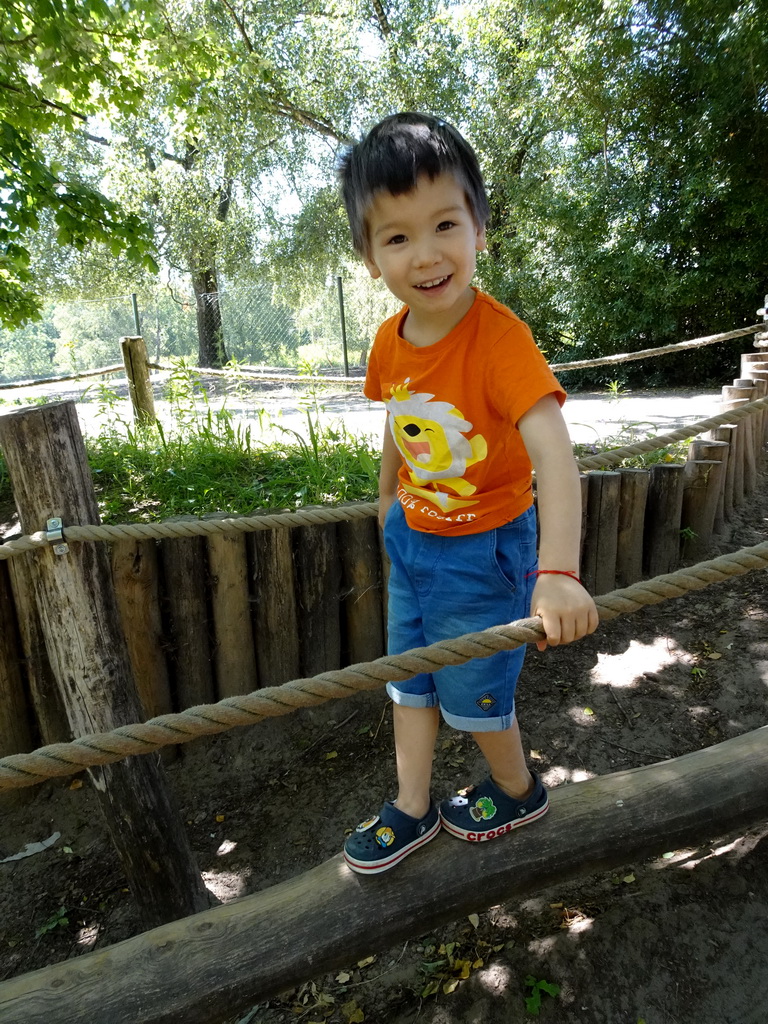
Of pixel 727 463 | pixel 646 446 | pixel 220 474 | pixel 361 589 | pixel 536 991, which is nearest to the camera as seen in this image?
pixel 536 991

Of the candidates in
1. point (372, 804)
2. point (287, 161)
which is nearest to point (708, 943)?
point (372, 804)

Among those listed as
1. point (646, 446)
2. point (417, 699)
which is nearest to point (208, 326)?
point (646, 446)

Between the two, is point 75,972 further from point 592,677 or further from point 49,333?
point 49,333

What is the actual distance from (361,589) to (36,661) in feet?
4.36

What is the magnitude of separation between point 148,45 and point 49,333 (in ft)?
128

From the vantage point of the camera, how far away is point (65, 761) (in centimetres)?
118

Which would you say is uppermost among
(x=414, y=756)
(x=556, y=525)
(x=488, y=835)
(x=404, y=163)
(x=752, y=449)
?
(x=404, y=163)

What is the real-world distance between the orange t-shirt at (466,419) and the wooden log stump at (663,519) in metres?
2.21

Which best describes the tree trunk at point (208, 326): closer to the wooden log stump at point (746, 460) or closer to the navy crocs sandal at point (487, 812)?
the wooden log stump at point (746, 460)

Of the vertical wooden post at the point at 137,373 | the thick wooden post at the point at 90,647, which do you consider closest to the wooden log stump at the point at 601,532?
the thick wooden post at the point at 90,647

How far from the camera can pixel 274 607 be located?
298 centimetres

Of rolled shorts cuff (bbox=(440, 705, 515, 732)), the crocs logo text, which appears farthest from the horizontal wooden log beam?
rolled shorts cuff (bbox=(440, 705, 515, 732))

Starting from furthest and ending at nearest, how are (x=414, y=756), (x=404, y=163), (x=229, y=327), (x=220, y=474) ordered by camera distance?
(x=229, y=327)
(x=220, y=474)
(x=414, y=756)
(x=404, y=163)

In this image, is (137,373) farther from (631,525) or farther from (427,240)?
(427,240)
